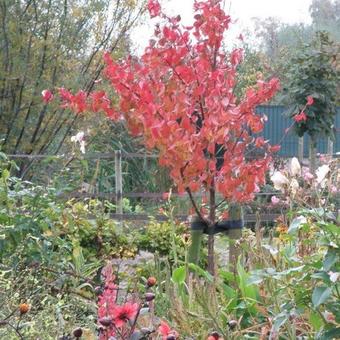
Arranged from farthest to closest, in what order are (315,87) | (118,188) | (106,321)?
(315,87) < (118,188) < (106,321)

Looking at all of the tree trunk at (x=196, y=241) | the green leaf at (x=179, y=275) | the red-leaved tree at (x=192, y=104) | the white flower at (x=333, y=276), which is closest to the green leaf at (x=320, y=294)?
the white flower at (x=333, y=276)

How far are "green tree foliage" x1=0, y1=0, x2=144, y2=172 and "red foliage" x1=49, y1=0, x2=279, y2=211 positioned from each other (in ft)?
20.2

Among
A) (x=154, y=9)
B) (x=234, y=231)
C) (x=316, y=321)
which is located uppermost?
(x=154, y=9)

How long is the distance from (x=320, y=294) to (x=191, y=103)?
194cm

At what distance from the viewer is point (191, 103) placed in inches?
169

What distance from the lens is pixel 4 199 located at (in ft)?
14.3

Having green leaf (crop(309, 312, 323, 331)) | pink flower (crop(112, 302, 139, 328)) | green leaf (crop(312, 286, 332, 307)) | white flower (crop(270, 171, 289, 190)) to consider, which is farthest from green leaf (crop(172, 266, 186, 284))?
pink flower (crop(112, 302, 139, 328))

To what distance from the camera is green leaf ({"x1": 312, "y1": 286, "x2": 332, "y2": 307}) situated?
8.21ft

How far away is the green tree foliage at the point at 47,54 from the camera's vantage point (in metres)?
10.5

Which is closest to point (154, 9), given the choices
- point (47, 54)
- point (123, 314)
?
point (123, 314)

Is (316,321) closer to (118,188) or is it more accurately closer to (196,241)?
(196,241)

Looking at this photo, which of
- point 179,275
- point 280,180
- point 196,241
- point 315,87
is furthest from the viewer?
point 315,87

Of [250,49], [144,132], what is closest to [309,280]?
[144,132]

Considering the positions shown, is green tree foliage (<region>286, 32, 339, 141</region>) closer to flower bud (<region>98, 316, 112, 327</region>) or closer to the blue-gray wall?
the blue-gray wall
